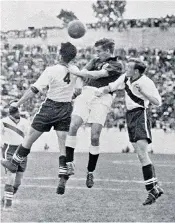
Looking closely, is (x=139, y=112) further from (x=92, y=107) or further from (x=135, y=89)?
(x=92, y=107)

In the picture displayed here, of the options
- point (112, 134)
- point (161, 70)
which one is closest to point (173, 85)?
point (161, 70)

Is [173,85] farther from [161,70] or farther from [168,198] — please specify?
[168,198]

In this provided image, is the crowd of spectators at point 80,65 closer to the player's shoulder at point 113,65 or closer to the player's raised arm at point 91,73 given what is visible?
the player's shoulder at point 113,65

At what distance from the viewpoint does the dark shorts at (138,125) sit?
27.8ft

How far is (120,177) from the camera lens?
78.7 feet

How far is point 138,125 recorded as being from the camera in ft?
27.9

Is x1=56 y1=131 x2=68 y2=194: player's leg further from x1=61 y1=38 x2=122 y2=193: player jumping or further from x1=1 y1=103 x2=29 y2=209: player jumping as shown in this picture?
x1=1 y1=103 x2=29 y2=209: player jumping

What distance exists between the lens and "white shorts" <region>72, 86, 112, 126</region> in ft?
27.8

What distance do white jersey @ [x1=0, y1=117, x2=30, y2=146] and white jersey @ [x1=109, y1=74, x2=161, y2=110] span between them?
326cm

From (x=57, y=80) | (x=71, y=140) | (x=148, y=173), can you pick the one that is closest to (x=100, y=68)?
(x=57, y=80)

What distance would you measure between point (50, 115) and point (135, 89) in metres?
1.17

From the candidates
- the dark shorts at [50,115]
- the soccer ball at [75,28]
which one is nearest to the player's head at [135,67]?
the soccer ball at [75,28]

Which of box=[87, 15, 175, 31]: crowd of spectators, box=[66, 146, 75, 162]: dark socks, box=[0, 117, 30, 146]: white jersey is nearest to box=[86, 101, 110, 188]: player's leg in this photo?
box=[66, 146, 75, 162]: dark socks

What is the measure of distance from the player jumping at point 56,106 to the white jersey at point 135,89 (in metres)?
0.62
